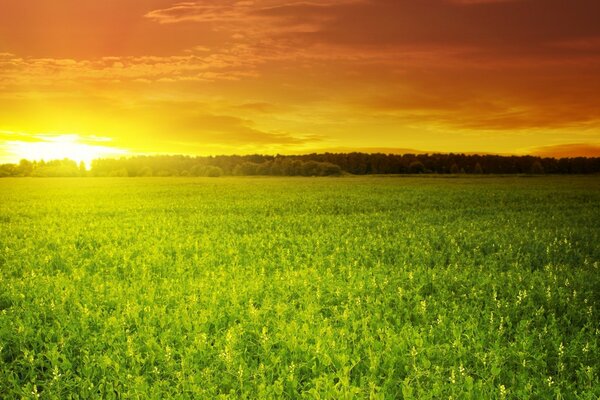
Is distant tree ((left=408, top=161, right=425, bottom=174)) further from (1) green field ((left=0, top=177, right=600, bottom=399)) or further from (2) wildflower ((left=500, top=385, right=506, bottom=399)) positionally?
(2) wildflower ((left=500, top=385, right=506, bottom=399))

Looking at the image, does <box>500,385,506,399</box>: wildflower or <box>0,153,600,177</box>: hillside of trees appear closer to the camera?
<box>500,385,506,399</box>: wildflower

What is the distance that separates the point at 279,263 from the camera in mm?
12242

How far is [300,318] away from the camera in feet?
25.4

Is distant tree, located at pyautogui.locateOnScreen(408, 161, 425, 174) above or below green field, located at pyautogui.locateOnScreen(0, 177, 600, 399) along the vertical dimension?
above

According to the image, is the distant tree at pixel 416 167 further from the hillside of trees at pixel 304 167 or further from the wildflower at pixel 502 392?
→ the wildflower at pixel 502 392

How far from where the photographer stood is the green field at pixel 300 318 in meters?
5.77

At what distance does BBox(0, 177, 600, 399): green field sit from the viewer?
5.77 meters

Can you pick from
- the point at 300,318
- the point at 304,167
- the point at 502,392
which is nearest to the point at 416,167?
the point at 304,167

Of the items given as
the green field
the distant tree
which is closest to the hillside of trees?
the distant tree

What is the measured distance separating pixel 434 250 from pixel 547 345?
7.28 m

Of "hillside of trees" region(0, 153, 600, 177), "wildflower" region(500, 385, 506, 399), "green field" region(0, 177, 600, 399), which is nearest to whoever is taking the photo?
"wildflower" region(500, 385, 506, 399)

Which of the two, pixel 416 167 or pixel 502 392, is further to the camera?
pixel 416 167

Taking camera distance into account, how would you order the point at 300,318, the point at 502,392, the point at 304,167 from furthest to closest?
the point at 304,167 < the point at 300,318 < the point at 502,392

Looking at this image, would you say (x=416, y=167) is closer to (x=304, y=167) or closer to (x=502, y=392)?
(x=304, y=167)
